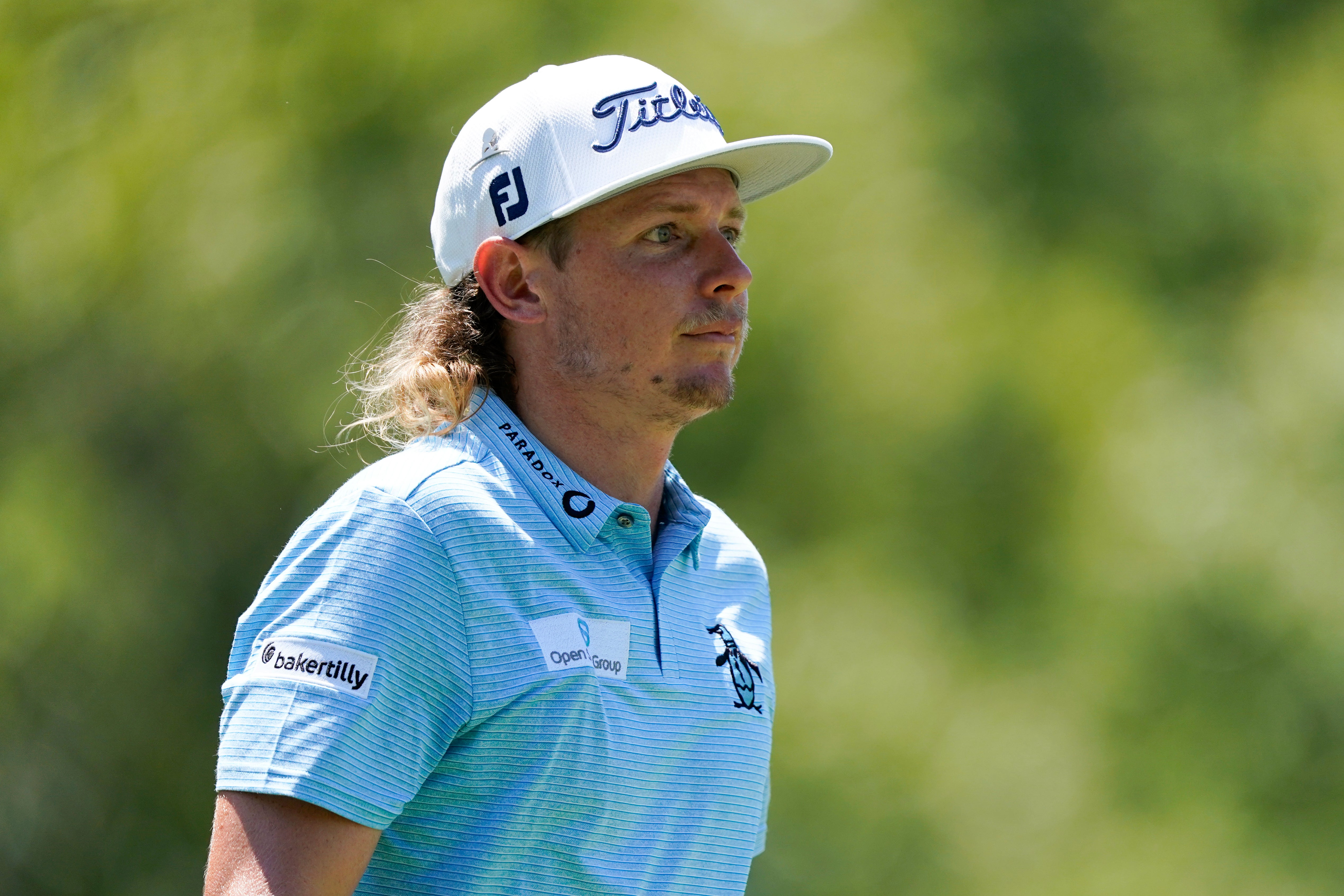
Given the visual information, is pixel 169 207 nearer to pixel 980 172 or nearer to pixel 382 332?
pixel 382 332

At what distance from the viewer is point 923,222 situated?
5.62m

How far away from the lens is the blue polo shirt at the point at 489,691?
5.51 ft

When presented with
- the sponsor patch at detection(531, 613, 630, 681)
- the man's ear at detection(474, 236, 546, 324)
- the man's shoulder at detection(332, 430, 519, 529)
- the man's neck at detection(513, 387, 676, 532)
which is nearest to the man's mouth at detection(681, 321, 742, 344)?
the man's neck at detection(513, 387, 676, 532)

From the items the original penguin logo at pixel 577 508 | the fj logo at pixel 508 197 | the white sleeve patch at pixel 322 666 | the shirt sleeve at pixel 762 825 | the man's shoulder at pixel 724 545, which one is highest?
the fj logo at pixel 508 197

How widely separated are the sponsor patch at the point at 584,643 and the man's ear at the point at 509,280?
60 cm

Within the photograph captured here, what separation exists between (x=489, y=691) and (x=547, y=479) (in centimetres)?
40

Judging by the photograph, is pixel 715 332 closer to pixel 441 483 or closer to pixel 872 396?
pixel 441 483

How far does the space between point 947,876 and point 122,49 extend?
5.41m

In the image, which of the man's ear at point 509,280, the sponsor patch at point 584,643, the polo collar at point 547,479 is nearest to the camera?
the sponsor patch at point 584,643

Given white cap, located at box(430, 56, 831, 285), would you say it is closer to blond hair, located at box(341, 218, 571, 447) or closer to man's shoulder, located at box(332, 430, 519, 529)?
blond hair, located at box(341, 218, 571, 447)

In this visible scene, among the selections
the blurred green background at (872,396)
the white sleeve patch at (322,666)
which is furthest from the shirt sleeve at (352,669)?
the blurred green background at (872,396)

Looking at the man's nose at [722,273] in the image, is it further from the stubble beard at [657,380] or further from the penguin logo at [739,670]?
the penguin logo at [739,670]

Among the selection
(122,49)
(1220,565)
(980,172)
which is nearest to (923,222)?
(980,172)

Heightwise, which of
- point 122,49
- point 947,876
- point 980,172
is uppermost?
point 122,49
